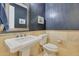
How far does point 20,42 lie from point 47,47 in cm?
A: 32

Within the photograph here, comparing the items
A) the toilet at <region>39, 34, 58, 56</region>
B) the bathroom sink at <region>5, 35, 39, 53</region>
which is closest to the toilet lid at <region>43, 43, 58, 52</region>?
the toilet at <region>39, 34, 58, 56</region>

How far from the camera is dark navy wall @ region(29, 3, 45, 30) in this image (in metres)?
1.73

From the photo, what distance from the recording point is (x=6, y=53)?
5.49 feet

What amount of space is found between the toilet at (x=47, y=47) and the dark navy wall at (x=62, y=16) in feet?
0.46

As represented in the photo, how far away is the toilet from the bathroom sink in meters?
0.07

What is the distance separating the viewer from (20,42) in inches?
66.7

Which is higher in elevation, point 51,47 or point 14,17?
point 14,17

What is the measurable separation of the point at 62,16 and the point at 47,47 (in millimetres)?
410

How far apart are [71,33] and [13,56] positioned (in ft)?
2.41

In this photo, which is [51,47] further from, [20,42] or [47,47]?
[20,42]

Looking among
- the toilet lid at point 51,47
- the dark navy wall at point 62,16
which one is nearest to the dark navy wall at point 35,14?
the dark navy wall at point 62,16

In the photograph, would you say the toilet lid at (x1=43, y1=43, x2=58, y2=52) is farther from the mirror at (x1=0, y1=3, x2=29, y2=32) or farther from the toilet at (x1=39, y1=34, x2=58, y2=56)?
the mirror at (x1=0, y1=3, x2=29, y2=32)

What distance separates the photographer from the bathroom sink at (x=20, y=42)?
5.42 feet

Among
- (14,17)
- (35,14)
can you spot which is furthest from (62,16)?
(14,17)
